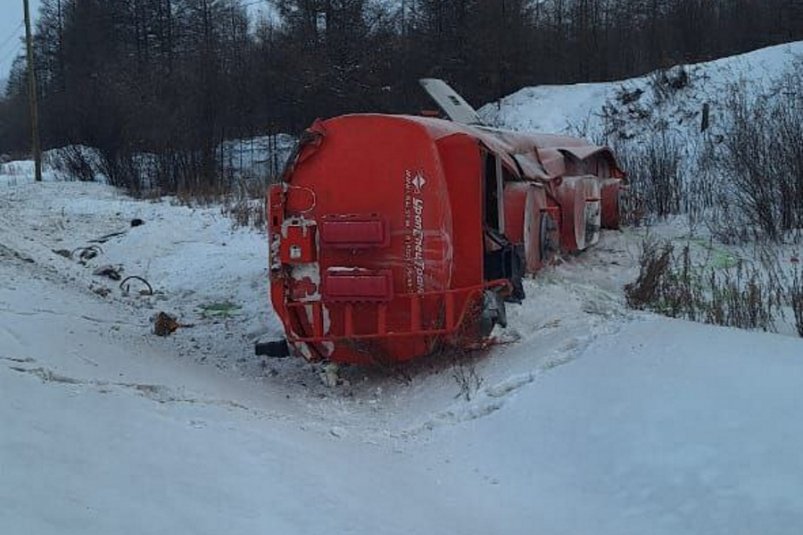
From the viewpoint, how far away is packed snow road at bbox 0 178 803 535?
2.96 meters

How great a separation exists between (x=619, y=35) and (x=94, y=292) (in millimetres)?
30549

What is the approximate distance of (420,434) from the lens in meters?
4.44

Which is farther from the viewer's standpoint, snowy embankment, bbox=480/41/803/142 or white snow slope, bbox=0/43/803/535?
snowy embankment, bbox=480/41/803/142

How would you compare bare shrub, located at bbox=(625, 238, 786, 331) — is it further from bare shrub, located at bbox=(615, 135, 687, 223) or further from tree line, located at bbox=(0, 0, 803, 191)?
tree line, located at bbox=(0, 0, 803, 191)

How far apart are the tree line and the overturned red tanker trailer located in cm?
1934

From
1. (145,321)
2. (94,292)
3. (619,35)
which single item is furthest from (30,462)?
(619,35)

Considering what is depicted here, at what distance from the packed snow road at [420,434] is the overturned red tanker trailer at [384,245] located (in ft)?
1.09

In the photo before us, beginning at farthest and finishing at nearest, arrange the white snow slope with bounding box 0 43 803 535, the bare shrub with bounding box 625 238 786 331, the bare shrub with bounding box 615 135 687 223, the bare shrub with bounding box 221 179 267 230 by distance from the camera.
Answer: the bare shrub with bounding box 615 135 687 223, the bare shrub with bounding box 221 179 267 230, the bare shrub with bounding box 625 238 786 331, the white snow slope with bounding box 0 43 803 535

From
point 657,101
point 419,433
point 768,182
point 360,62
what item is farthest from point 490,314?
point 360,62

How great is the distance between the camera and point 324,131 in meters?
5.67

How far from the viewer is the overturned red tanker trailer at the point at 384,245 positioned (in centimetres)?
541

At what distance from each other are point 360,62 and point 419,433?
88.2 feet

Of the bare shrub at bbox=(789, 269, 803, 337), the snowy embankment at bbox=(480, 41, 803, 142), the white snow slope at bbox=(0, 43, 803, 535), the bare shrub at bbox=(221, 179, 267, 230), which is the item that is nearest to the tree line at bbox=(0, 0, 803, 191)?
the snowy embankment at bbox=(480, 41, 803, 142)

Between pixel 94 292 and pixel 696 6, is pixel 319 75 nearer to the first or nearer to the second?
pixel 696 6
